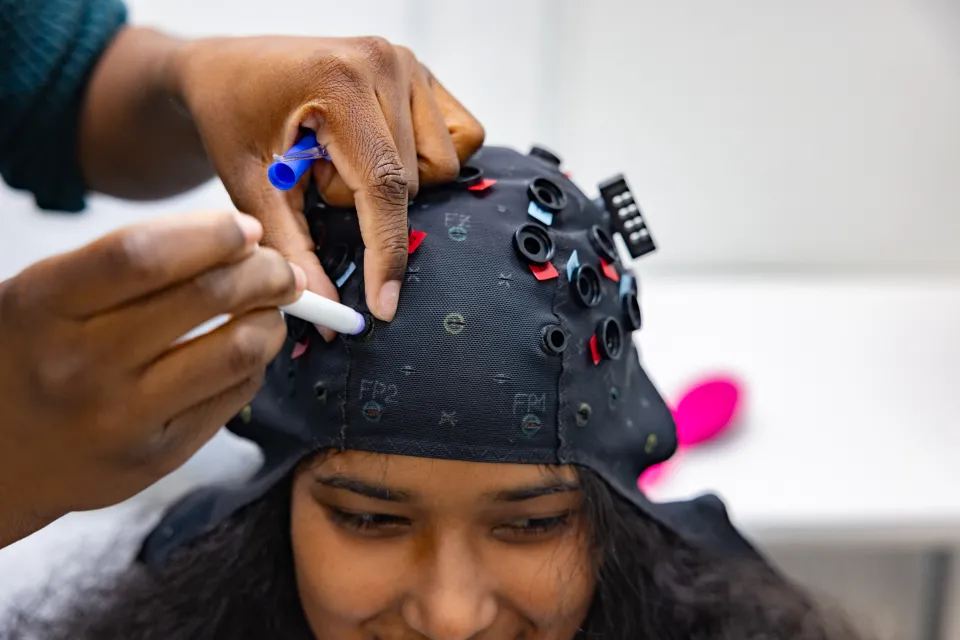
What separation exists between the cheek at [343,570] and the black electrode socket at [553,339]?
0.64ft

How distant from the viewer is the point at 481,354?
2.18 feet

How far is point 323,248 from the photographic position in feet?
2.39

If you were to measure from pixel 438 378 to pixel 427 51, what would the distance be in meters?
1.10

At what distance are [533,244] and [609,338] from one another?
0.10 m

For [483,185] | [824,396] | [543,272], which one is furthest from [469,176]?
[824,396]

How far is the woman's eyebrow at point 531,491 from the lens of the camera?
2.19ft

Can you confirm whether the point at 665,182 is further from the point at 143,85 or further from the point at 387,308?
the point at 387,308

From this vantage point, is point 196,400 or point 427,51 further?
point 427,51

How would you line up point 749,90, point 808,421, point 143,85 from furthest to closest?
point 749,90, point 808,421, point 143,85

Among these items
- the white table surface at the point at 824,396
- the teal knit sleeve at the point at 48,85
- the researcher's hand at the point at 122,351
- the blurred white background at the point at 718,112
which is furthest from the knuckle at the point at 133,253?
the blurred white background at the point at 718,112

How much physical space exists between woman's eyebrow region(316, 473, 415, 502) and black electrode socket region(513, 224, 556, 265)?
20 cm

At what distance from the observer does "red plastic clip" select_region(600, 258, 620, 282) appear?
2.49ft

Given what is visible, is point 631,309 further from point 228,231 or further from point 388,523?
point 228,231

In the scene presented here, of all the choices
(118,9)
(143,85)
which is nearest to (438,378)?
(143,85)
